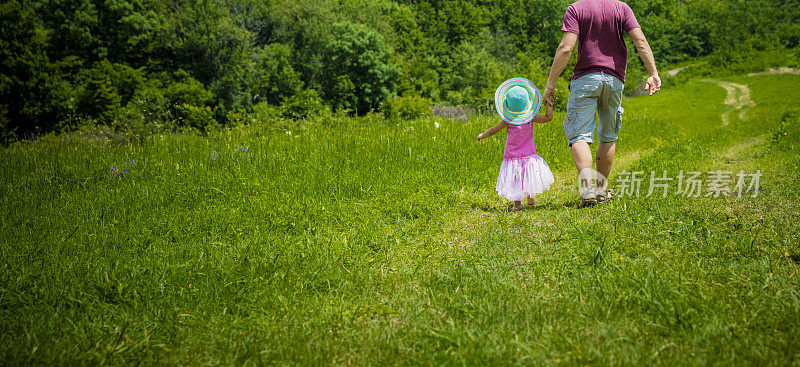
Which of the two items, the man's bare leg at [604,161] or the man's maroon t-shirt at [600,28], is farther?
the man's bare leg at [604,161]

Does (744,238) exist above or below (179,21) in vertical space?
below

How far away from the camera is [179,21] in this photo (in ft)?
105

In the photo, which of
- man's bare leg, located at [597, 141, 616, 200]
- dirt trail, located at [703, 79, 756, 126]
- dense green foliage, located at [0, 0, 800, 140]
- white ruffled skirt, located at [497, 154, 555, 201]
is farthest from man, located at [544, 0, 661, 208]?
dense green foliage, located at [0, 0, 800, 140]

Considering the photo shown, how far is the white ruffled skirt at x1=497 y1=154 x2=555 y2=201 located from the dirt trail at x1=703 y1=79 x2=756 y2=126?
13867 mm

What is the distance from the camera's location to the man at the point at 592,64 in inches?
192

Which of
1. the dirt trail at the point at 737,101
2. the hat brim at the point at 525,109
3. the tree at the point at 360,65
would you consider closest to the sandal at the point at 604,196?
the hat brim at the point at 525,109

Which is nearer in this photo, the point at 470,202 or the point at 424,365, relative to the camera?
the point at 424,365

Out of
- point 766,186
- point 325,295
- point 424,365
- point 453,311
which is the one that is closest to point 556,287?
point 453,311

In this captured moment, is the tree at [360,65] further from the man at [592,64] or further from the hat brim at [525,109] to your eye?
the man at [592,64]

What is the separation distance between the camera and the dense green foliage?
27.7 m

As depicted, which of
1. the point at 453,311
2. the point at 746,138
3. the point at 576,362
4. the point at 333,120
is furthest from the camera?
the point at 333,120

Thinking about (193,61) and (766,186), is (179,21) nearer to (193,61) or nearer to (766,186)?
(193,61)

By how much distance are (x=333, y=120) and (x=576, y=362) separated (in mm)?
14427

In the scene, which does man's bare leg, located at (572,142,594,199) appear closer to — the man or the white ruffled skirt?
the man
